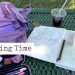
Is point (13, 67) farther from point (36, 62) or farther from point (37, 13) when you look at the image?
point (37, 13)

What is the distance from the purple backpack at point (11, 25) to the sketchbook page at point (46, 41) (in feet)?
0.27

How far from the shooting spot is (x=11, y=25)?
4.47ft

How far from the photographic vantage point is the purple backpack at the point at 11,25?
131 centimetres

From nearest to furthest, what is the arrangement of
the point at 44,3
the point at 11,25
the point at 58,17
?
the point at 11,25 → the point at 58,17 → the point at 44,3

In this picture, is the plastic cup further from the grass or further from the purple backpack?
the grass

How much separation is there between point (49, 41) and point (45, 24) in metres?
0.21

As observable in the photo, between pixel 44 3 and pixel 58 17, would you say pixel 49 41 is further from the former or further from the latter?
pixel 44 3

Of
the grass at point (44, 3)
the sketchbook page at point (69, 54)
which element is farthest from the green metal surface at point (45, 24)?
the grass at point (44, 3)

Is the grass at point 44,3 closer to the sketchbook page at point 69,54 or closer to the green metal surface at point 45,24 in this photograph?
the green metal surface at point 45,24

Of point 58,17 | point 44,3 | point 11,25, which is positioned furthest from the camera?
point 44,3

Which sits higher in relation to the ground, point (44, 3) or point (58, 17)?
point (58, 17)

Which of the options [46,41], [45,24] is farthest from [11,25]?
[45,24]

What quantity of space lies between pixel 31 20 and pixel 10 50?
0.55 metres

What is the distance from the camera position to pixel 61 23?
1.62 metres
